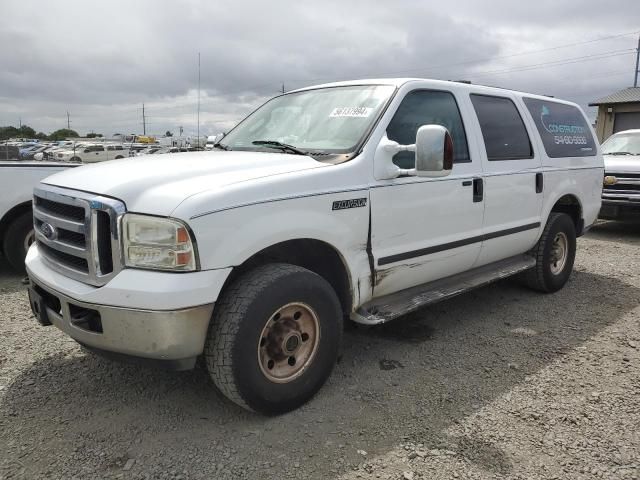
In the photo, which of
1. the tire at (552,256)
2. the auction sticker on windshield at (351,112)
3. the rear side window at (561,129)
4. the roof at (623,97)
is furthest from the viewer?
the roof at (623,97)

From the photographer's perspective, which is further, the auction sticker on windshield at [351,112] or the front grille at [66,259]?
the auction sticker on windshield at [351,112]

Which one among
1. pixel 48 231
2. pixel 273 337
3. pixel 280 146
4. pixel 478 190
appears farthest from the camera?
pixel 478 190

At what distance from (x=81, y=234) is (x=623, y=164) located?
28.7 feet

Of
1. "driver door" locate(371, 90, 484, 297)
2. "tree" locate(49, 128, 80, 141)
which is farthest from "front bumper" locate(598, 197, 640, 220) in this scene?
"tree" locate(49, 128, 80, 141)

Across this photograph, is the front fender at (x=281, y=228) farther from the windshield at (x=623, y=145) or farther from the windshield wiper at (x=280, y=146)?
the windshield at (x=623, y=145)

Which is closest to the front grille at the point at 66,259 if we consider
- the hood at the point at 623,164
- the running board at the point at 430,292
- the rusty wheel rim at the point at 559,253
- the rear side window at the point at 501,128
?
the running board at the point at 430,292

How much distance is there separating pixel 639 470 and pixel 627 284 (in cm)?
371

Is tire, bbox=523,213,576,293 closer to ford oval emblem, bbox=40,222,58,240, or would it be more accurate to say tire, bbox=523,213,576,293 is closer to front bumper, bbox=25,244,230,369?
front bumper, bbox=25,244,230,369

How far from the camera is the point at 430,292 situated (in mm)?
3830

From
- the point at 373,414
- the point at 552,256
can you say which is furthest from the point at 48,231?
the point at 552,256

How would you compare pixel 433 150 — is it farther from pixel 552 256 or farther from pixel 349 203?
pixel 552 256

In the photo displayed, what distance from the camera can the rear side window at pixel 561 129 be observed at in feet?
16.2

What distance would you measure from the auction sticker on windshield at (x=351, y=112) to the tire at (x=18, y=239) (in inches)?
147

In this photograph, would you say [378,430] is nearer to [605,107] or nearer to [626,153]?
[626,153]
